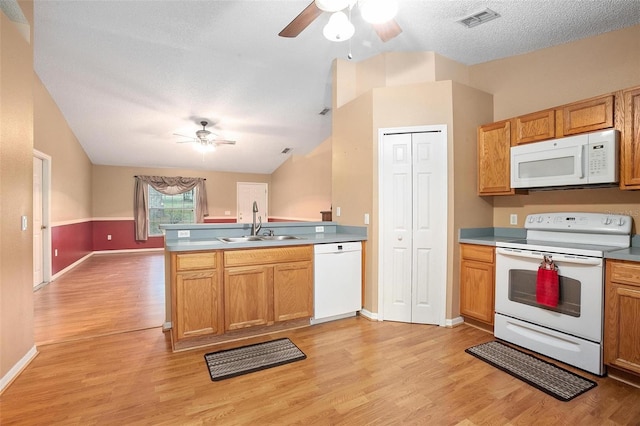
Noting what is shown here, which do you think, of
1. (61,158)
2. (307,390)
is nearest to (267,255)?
(307,390)

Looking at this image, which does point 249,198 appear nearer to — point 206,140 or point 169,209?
point 169,209

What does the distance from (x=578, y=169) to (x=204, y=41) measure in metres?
3.80

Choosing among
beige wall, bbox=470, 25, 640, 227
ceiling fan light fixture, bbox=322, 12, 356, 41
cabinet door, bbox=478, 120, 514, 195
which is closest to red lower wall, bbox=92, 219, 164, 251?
ceiling fan light fixture, bbox=322, 12, 356, 41

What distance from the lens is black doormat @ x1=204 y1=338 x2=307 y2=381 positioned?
7.20ft

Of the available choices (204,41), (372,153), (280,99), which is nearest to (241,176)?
(280,99)

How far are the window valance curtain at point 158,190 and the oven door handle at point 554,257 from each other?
7.46 m

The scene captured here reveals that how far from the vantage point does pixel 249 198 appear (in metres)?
8.96

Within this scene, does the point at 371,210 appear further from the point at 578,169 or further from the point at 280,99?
the point at 280,99

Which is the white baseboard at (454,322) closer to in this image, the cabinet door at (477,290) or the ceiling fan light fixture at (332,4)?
the cabinet door at (477,290)

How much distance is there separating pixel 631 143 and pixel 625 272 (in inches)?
39.3

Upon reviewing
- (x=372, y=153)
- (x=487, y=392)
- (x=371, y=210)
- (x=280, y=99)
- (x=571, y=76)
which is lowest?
(x=487, y=392)

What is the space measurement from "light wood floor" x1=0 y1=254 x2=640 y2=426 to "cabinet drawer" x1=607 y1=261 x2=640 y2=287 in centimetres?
71

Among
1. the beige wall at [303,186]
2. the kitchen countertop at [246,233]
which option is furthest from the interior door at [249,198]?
the kitchen countertop at [246,233]

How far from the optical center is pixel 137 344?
8.61 ft
